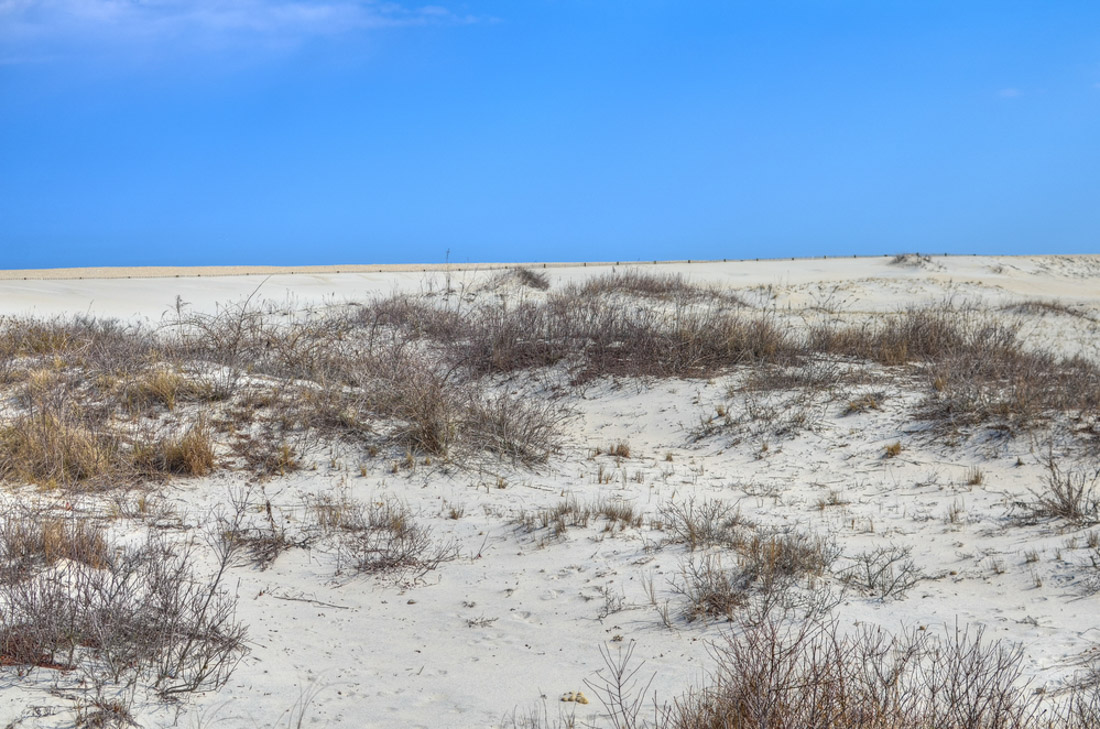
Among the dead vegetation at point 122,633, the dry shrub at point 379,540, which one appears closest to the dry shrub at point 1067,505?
the dry shrub at point 379,540

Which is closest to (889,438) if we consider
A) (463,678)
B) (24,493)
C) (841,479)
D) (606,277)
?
(841,479)

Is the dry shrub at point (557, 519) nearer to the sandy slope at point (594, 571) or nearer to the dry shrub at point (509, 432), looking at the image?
the sandy slope at point (594, 571)

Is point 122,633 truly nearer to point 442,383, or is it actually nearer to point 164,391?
point 442,383

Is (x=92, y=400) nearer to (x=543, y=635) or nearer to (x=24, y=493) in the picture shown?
(x=24, y=493)

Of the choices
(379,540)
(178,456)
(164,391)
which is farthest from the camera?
(164,391)

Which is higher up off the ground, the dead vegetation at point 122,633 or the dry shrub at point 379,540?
the dead vegetation at point 122,633

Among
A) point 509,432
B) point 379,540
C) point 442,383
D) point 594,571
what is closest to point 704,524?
point 594,571

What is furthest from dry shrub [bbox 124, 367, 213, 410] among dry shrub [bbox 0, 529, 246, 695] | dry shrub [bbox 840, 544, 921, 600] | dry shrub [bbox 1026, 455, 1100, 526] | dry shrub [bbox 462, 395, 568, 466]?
dry shrub [bbox 1026, 455, 1100, 526]

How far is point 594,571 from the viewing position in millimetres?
5684

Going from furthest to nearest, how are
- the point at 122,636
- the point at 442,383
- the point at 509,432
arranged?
the point at 442,383
the point at 509,432
the point at 122,636

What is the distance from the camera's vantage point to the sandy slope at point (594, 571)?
13.4 ft

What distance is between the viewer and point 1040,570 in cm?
542

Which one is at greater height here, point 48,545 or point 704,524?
point 48,545

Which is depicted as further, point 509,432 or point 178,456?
point 509,432
